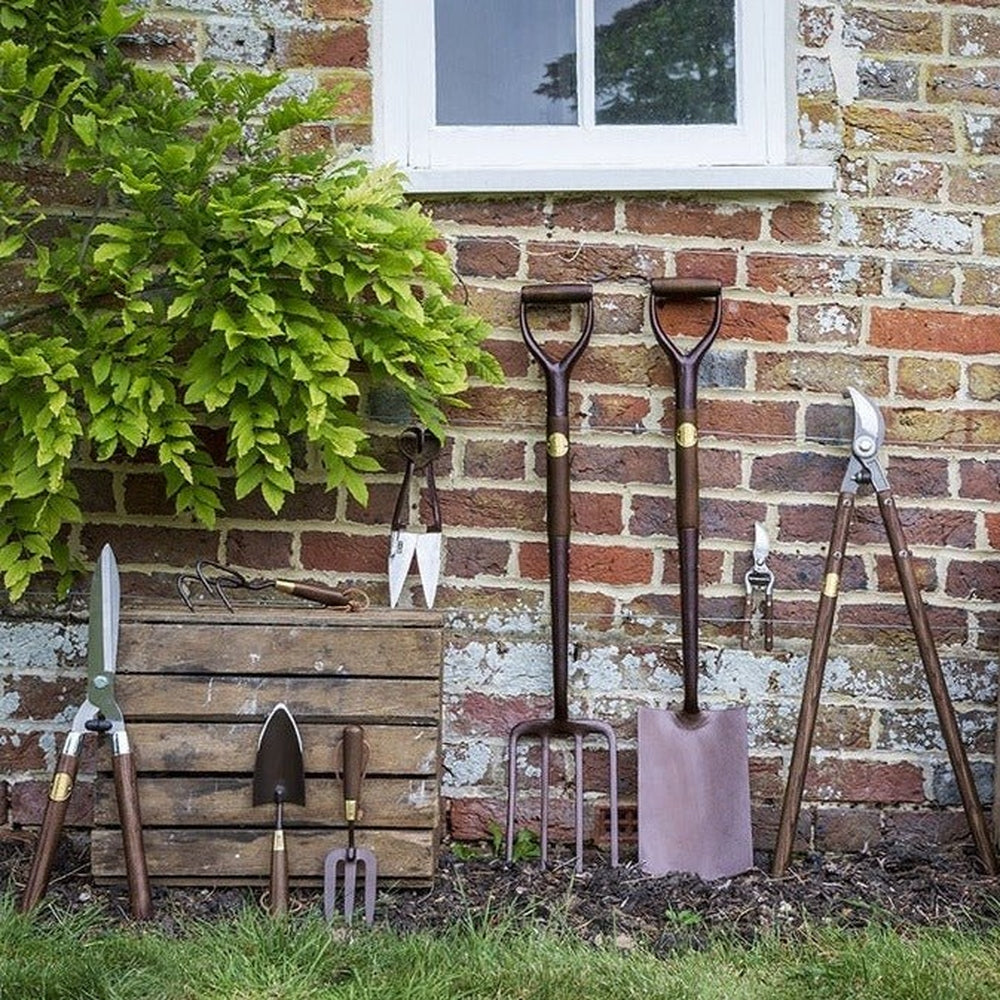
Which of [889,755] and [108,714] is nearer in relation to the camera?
[108,714]

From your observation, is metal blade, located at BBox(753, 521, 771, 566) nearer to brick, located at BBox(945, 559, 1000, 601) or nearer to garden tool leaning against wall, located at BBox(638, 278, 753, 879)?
garden tool leaning against wall, located at BBox(638, 278, 753, 879)

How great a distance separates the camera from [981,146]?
2.95 metres

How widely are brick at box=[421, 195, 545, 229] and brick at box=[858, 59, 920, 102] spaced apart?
74 centimetres

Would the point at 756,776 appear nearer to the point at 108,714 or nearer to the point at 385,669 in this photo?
the point at 385,669

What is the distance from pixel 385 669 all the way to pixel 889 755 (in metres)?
1.14

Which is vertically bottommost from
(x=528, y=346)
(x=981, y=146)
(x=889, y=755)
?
(x=889, y=755)

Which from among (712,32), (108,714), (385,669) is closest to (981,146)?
(712,32)

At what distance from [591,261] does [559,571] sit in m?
0.68

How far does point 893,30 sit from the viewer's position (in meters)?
2.95

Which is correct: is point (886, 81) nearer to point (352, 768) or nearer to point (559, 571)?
point (559, 571)

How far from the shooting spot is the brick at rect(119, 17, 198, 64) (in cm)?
290

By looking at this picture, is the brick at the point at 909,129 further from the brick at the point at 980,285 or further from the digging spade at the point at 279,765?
the digging spade at the point at 279,765

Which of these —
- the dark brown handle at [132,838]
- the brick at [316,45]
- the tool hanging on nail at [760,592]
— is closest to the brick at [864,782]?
the tool hanging on nail at [760,592]

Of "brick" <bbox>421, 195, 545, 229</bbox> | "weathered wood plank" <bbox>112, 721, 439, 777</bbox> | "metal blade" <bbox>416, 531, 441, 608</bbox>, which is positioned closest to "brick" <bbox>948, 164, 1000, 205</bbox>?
"brick" <bbox>421, 195, 545, 229</bbox>
